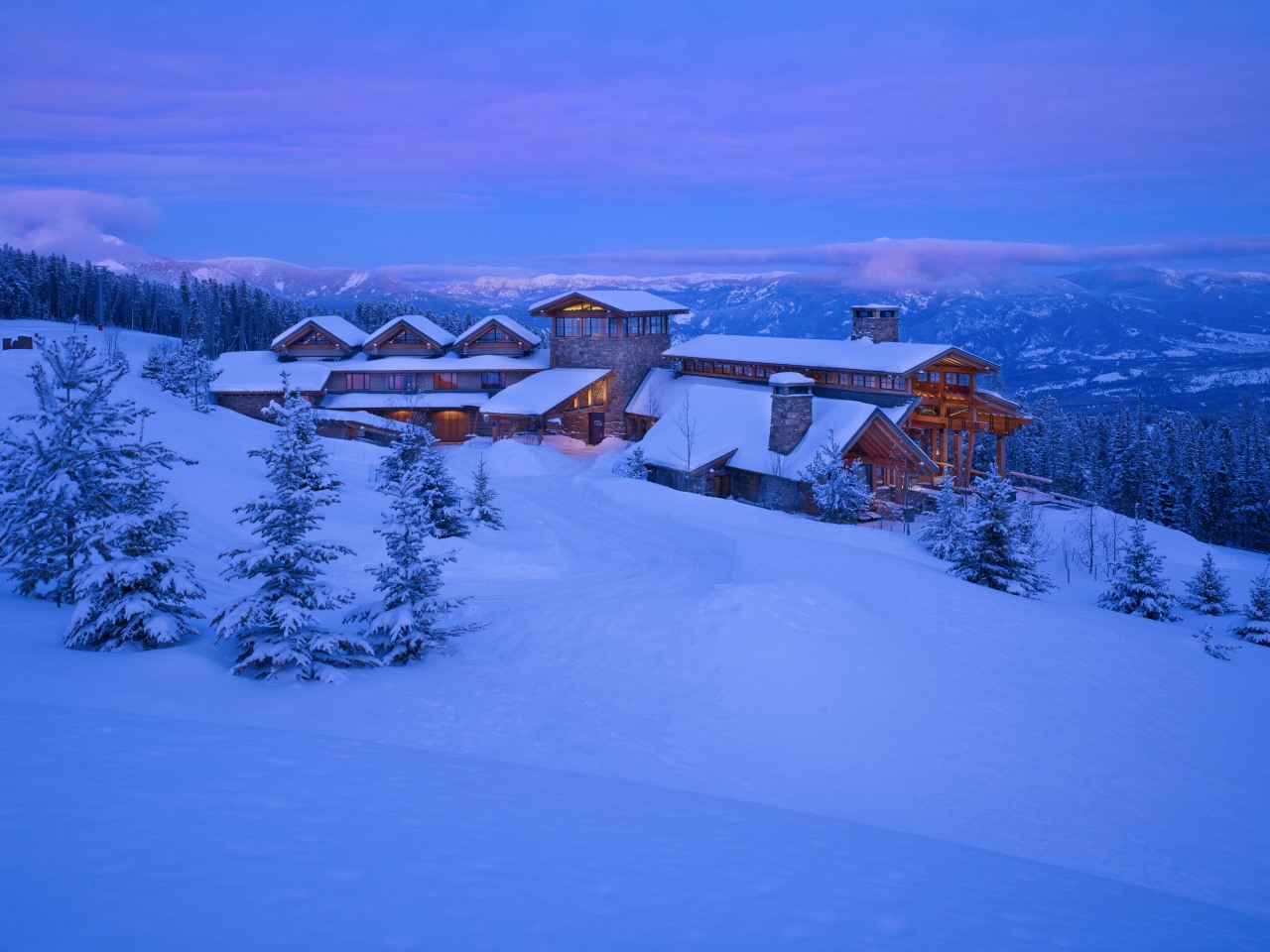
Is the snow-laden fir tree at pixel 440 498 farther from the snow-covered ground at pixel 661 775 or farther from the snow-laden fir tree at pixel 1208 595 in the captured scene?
the snow-laden fir tree at pixel 1208 595

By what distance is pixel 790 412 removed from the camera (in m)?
32.3

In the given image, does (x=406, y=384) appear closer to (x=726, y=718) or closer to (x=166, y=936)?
(x=726, y=718)

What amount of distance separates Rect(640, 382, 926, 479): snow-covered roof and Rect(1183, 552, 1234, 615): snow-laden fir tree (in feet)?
39.1

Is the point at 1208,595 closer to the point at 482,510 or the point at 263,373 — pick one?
the point at 482,510

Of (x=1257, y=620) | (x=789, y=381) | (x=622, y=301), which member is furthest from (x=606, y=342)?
(x=1257, y=620)

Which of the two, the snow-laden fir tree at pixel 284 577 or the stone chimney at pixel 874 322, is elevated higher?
the stone chimney at pixel 874 322

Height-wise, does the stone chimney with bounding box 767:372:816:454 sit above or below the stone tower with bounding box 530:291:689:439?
below

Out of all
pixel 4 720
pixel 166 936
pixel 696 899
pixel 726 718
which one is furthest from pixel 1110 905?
pixel 4 720

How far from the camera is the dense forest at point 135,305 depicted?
76.7 meters

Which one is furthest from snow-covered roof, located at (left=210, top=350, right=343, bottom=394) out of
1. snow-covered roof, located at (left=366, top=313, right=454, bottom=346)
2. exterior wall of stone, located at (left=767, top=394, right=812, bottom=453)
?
exterior wall of stone, located at (left=767, top=394, right=812, bottom=453)

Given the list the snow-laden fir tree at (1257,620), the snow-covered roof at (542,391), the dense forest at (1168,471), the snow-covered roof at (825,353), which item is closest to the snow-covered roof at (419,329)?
the snow-covered roof at (542,391)

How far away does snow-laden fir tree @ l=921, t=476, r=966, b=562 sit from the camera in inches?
925

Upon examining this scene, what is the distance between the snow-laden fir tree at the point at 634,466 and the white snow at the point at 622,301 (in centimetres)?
1227

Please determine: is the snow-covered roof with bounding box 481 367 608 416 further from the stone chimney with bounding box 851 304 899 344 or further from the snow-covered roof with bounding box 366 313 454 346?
the stone chimney with bounding box 851 304 899 344
